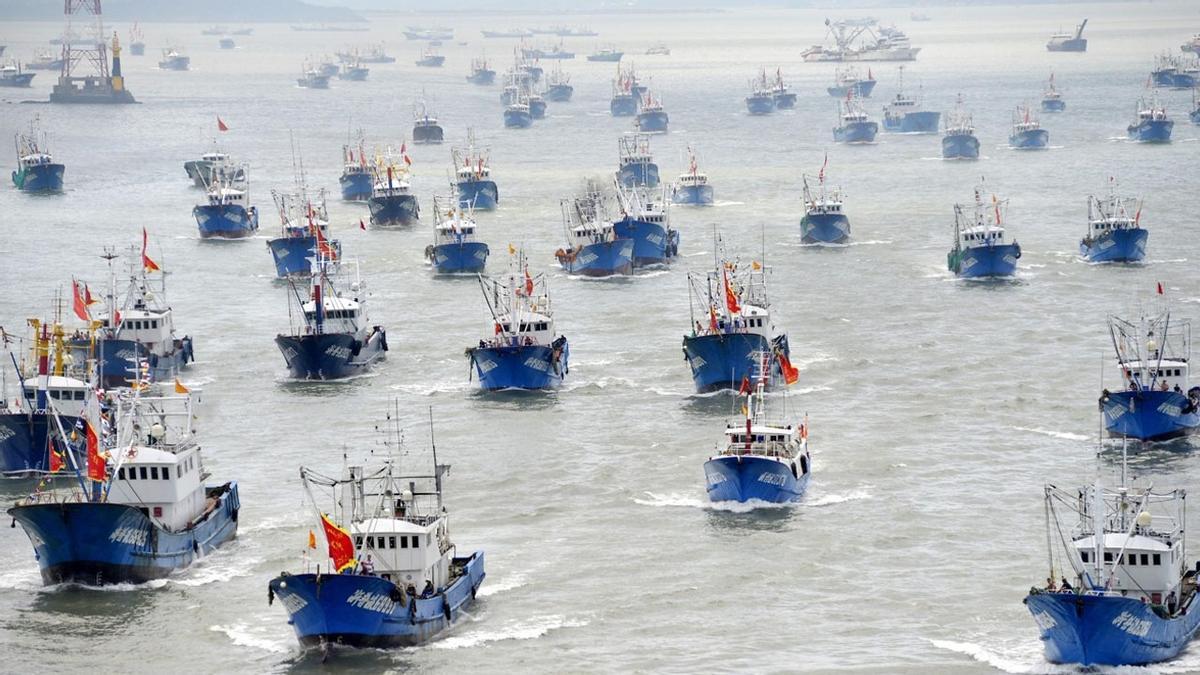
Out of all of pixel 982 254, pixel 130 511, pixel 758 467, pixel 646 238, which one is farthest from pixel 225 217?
pixel 130 511

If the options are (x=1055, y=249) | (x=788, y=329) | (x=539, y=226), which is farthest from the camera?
(x=539, y=226)

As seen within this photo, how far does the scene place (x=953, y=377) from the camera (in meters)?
116

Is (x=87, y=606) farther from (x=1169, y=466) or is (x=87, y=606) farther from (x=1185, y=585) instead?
(x=1169, y=466)

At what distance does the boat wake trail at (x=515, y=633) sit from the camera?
72.9 metres

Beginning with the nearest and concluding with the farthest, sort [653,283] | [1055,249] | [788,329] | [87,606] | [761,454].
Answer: [87,606], [761,454], [788,329], [653,283], [1055,249]

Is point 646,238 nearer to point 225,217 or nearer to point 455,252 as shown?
point 455,252

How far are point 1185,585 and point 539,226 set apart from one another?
386 ft

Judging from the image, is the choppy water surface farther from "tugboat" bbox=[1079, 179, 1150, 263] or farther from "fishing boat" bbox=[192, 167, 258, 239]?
"fishing boat" bbox=[192, 167, 258, 239]

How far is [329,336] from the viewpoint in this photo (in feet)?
392

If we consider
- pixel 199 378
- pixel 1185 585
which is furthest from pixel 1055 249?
pixel 1185 585

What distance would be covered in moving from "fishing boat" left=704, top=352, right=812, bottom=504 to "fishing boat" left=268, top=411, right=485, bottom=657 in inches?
603

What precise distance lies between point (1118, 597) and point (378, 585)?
22.3 metres

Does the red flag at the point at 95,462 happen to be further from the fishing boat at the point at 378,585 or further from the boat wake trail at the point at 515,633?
the boat wake trail at the point at 515,633

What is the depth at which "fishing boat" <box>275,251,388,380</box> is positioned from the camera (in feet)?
393
